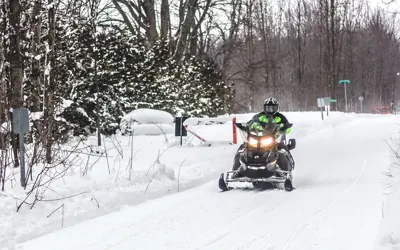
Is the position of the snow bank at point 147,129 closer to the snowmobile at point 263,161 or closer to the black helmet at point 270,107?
the black helmet at point 270,107

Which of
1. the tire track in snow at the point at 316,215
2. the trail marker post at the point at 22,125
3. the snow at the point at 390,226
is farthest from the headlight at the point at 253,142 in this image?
the trail marker post at the point at 22,125

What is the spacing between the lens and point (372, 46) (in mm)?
60688

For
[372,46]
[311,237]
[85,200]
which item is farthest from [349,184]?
[372,46]

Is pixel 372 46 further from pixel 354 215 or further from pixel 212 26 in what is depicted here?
pixel 354 215

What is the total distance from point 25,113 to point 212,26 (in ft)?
78.3

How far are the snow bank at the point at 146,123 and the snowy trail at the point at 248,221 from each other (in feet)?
27.4

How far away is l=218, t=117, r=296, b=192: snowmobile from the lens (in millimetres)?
8492

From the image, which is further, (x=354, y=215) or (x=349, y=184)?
(x=349, y=184)

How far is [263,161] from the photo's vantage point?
8.52 metres

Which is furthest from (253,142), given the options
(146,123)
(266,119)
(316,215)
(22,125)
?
(146,123)

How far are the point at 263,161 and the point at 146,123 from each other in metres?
10.4

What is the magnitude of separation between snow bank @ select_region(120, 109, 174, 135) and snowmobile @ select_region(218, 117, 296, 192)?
8969 mm

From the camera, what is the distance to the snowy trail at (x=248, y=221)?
17.3 ft

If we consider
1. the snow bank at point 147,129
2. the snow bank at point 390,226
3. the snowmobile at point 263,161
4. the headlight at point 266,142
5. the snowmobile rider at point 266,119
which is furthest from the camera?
the snow bank at point 147,129
